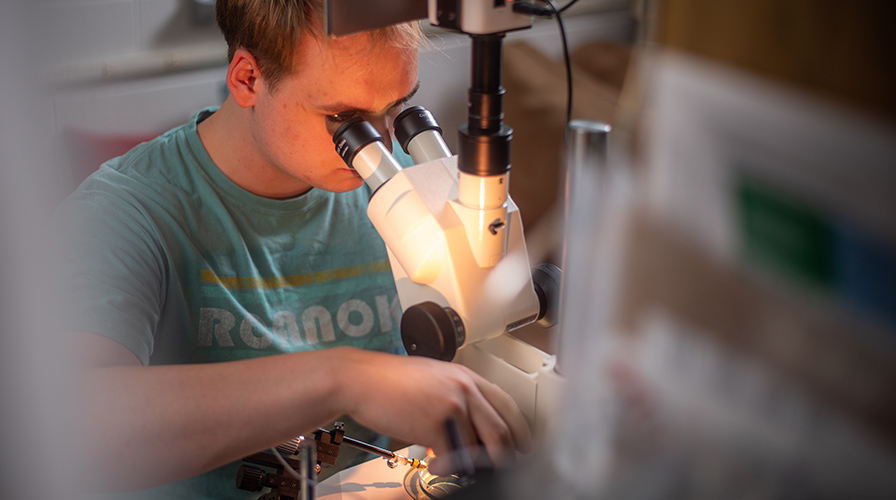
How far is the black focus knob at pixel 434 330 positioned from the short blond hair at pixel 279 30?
1.41 feet

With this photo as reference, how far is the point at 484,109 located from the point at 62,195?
0.40 metres

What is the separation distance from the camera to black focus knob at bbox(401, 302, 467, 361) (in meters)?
0.67

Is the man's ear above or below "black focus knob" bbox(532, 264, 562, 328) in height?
above

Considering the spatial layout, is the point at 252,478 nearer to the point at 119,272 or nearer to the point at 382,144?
the point at 119,272

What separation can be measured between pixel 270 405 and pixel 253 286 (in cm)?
51

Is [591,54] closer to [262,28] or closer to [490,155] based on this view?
[262,28]

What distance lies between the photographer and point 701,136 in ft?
1.24

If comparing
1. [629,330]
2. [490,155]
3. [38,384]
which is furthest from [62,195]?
[490,155]

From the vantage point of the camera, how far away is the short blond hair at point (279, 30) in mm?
931

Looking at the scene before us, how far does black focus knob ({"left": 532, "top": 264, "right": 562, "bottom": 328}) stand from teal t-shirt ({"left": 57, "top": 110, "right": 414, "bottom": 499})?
0.50m

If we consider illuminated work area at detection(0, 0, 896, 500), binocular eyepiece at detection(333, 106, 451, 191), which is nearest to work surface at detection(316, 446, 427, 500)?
illuminated work area at detection(0, 0, 896, 500)

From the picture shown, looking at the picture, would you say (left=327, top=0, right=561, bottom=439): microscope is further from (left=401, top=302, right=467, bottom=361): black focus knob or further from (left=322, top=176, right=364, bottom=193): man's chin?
(left=322, top=176, right=364, bottom=193): man's chin

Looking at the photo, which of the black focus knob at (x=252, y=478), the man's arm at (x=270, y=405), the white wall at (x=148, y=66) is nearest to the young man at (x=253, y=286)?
the man's arm at (x=270, y=405)

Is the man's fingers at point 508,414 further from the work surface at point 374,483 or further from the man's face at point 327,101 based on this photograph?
the man's face at point 327,101
